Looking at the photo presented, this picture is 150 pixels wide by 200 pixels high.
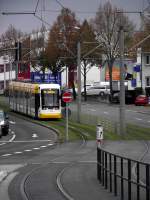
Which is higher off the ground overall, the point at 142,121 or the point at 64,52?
the point at 64,52

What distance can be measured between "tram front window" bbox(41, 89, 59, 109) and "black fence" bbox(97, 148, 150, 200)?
3858 centimetres

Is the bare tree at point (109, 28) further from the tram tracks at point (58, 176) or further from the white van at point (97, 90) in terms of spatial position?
the tram tracks at point (58, 176)

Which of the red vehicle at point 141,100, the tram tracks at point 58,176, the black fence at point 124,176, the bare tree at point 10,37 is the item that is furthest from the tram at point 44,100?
the bare tree at point 10,37

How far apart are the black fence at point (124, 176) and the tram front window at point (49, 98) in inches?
1519

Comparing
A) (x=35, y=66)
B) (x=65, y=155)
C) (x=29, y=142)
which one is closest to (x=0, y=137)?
(x=29, y=142)

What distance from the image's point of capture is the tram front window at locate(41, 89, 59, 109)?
204 feet

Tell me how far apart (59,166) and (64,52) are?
73066 mm

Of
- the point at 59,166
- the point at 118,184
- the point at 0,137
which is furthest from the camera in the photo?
the point at 0,137

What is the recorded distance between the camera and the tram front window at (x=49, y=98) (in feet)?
204

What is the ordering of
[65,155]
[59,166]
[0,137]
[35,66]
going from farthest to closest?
[35,66] < [0,137] < [65,155] < [59,166]

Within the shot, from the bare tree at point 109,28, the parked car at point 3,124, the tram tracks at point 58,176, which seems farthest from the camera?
the bare tree at point 109,28

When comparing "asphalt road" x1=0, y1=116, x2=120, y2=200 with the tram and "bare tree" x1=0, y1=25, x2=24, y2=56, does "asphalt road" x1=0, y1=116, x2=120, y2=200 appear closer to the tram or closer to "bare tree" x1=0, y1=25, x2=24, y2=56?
the tram

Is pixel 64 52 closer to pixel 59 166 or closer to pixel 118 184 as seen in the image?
pixel 59 166

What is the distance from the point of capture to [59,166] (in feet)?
104
